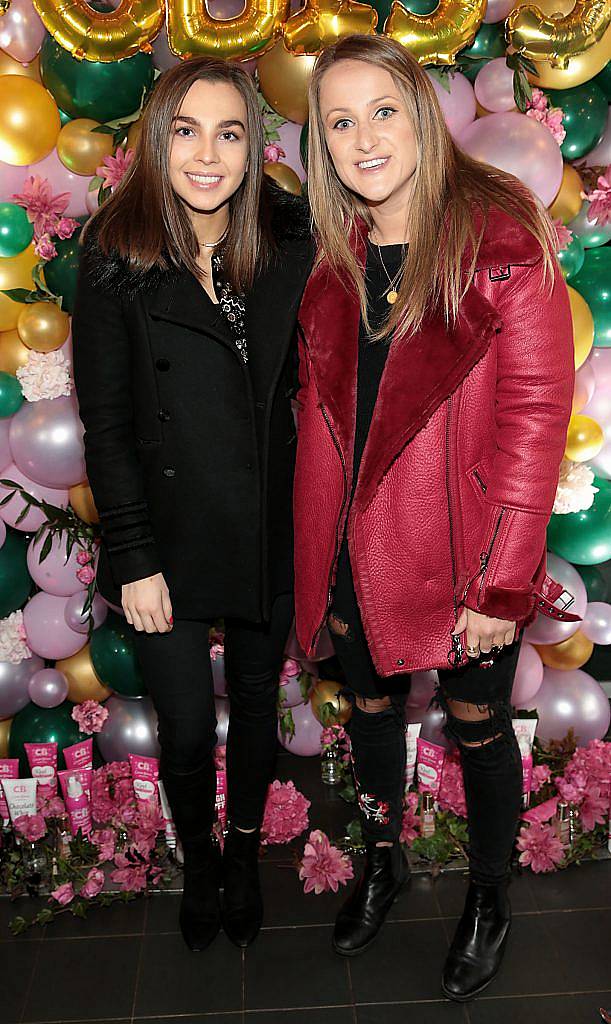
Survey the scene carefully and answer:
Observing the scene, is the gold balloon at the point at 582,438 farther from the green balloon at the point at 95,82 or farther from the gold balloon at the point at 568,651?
the green balloon at the point at 95,82

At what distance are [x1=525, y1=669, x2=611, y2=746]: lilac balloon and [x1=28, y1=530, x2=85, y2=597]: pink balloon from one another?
4.17 ft

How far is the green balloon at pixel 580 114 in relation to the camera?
2.17m

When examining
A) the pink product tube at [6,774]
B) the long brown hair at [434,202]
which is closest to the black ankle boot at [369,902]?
the pink product tube at [6,774]

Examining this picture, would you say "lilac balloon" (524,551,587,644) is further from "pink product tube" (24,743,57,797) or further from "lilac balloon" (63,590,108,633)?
"pink product tube" (24,743,57,797)

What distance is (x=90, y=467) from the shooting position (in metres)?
1.67

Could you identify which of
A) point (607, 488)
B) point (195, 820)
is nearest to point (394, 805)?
point (195, 820)

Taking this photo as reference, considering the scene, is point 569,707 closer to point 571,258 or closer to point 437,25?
point 571,258

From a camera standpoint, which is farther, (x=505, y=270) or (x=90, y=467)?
(x=90, y=467)

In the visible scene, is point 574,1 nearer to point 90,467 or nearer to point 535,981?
point 90,467

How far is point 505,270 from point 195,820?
129cm

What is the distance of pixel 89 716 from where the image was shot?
2.48m

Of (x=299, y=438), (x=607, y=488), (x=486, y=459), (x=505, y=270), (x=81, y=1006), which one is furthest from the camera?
(x=607, y=488)

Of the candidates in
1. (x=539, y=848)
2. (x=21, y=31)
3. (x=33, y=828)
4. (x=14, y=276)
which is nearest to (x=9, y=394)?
(x=14, y=276)

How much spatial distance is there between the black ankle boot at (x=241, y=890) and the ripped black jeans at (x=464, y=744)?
28 centimetres
